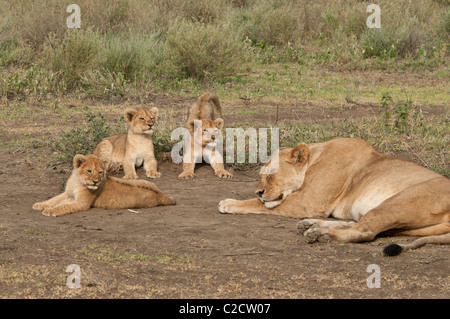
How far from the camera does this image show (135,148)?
25.5ft

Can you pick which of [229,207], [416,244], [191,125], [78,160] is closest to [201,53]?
[191,125]

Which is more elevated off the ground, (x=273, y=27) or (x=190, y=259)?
(x=273, y=27)

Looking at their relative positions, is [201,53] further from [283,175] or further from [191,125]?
[283,175]

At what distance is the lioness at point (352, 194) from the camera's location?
5.08 metres

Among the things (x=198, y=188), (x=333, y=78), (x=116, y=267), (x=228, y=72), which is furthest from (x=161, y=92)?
(x=116, y=267)

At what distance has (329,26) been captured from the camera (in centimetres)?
1656

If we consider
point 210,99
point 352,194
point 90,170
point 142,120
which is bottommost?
point 352,194

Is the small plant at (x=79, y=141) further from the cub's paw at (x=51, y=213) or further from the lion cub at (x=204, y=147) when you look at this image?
the cub's paw at (x=51, y=213)

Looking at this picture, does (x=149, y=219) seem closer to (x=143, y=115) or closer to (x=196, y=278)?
(x=196, y=278)

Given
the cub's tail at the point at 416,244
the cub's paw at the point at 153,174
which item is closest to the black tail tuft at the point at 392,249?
the cub's tail at the point at 416,244

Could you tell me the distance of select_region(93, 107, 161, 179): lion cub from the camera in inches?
304

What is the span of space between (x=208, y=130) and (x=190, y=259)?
3.13 metres

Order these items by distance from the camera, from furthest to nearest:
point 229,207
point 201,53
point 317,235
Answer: point 201,53, point 229,207, point 317,235

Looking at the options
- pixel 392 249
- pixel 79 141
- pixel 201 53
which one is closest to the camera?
pixel 392 249
